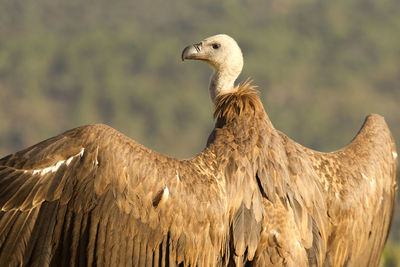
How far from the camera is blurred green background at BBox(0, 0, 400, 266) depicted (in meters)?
101

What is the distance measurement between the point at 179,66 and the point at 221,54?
11319cm

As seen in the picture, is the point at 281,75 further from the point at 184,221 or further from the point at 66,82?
the point at 184,221

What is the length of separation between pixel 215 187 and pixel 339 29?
126 m

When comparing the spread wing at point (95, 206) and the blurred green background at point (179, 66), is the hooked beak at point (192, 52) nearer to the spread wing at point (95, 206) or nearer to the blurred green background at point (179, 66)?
the spread wing at point (95, 206)

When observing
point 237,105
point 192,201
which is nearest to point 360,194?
point 237,105

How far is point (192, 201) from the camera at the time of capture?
20.6ft

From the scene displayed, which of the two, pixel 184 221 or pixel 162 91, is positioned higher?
pixel 162 91

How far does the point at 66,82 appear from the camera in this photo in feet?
373

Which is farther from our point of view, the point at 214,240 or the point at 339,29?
the point at 339,29

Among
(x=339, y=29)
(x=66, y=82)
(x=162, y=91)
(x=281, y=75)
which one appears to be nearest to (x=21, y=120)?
(x=66, y=82)

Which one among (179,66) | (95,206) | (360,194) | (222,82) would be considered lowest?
(95,206)

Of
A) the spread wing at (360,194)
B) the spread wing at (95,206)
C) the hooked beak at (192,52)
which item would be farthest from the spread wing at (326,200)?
the hooked beak at (192,52)

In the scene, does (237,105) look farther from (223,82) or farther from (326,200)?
(326,200)

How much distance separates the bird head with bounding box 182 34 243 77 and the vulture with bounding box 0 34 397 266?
28 centimetres
